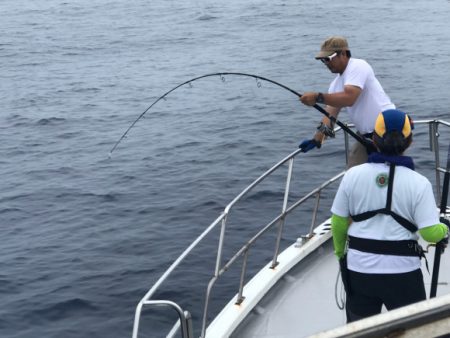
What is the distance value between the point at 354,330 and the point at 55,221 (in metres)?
11.0

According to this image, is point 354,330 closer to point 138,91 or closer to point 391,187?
point 391,187

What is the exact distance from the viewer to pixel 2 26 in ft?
131

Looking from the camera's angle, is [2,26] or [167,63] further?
[2,26]

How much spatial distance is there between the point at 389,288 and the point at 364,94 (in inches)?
71.3

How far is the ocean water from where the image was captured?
421 inches

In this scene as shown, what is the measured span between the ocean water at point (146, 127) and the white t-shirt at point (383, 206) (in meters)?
5.29

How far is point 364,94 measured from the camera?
5.56 meters

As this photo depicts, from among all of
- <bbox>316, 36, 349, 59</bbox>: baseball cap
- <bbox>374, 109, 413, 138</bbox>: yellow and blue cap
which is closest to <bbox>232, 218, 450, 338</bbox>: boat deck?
<bbox>374, 109, 413, 138</bbox>: yellow and blue cap

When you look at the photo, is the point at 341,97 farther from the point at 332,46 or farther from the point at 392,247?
the point at 392,247

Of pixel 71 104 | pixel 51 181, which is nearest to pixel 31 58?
pixel 71 104

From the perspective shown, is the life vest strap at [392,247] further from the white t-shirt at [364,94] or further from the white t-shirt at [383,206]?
the white t-shirt at [364,94]

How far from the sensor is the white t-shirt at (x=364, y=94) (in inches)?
215

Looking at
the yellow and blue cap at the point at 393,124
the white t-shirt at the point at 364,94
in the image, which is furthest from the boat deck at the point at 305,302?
the yellow and blue cap at the point at 393,124

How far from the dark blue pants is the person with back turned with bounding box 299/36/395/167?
60.9 inches
